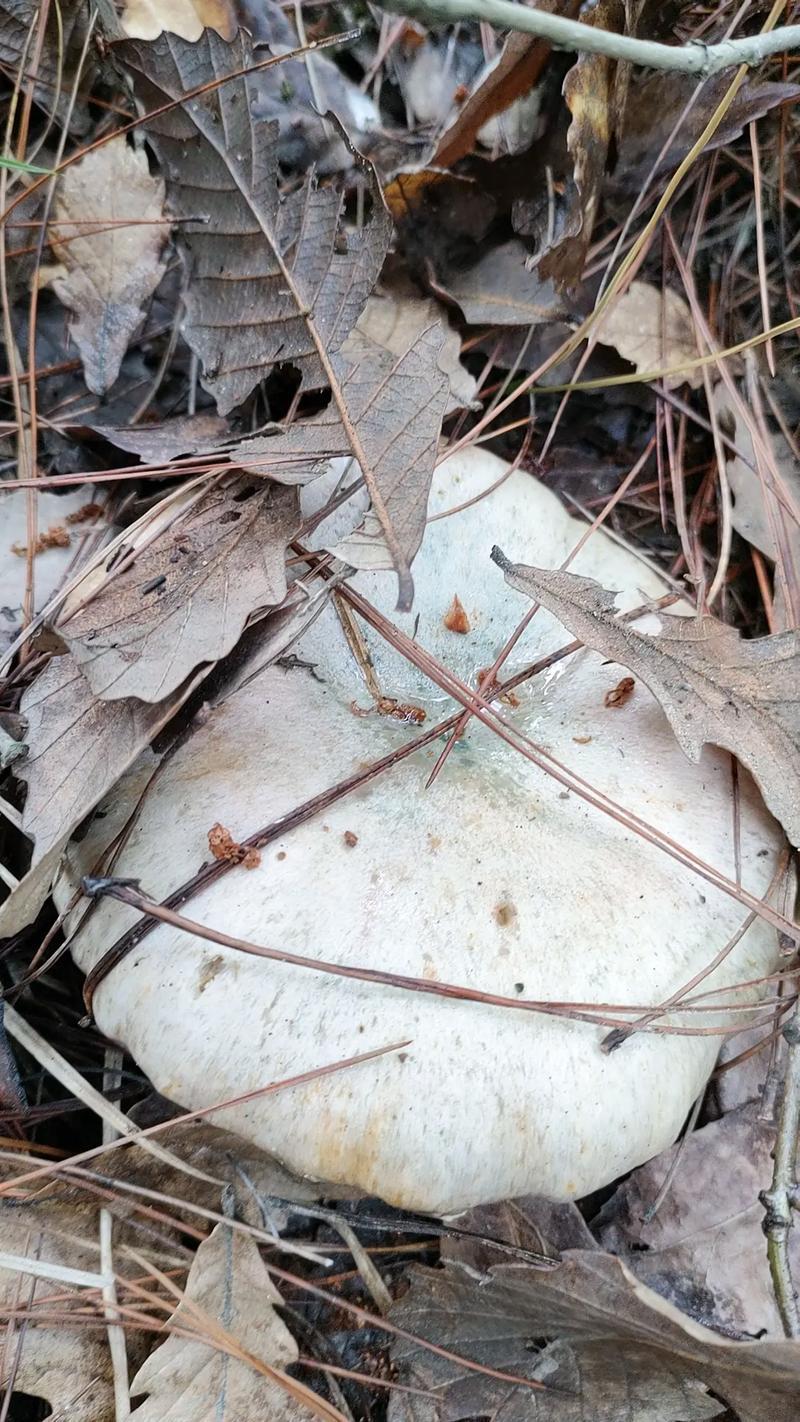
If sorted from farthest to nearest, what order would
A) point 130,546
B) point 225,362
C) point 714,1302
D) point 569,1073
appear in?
point 225,362 → point 130,546 → point 714,1302 → point 569,1073

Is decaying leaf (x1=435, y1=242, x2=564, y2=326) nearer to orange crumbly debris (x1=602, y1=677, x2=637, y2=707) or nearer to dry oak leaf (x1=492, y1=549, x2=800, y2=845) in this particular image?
dry oak leaf (x1=492, y1=549, x2=800, y2=845)

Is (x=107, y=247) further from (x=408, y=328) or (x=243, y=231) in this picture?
(x=408, y=328)

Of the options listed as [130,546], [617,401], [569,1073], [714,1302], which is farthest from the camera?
[617,401]

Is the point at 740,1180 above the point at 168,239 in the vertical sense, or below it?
below

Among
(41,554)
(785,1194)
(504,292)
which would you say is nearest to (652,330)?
(504,292)

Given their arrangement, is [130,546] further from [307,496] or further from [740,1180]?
[740,1180]

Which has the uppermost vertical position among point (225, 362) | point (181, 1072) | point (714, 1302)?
point (225, 362)

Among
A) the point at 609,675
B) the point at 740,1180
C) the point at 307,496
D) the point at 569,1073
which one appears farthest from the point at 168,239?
the point at 740,1180
